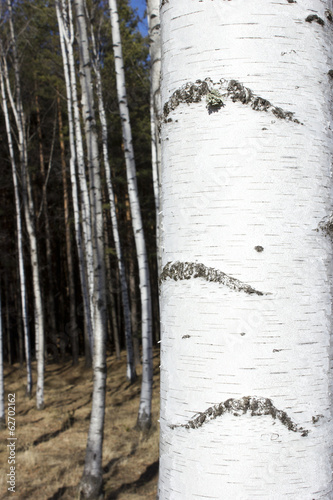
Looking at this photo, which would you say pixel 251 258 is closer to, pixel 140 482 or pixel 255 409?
pixel 255 409

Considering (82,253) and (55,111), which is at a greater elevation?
(55,111)

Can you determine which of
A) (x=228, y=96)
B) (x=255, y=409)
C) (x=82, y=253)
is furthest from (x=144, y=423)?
(x=228, y=96)

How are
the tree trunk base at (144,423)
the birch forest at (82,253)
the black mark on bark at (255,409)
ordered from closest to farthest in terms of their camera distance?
the black mark on bark at (255,409)
the birch forest at (82,253)
the tree trunk base at (144,423)

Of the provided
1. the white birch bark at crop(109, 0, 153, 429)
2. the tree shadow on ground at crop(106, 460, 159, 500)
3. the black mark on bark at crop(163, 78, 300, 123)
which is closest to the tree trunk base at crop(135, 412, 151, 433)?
the white birch bark at crop(109, 0, 153, 429)

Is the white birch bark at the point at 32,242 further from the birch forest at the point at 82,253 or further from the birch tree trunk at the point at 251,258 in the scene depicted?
the birch tree trunk at the point at 251,258

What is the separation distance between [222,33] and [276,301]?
51cm

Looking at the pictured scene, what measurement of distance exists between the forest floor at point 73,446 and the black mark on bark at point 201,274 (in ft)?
17.1

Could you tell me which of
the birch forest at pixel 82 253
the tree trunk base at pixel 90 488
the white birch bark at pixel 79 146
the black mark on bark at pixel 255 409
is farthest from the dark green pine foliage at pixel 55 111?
the black mark on bark at pixel 255 409

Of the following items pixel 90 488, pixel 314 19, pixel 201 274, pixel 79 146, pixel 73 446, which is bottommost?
pixel 73 446

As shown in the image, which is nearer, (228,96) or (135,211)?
(228,96)

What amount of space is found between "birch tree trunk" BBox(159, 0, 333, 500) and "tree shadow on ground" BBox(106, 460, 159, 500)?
5.25m

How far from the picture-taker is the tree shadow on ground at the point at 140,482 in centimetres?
553

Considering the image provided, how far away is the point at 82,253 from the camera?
13.4 metres

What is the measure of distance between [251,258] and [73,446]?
751 centimetres
